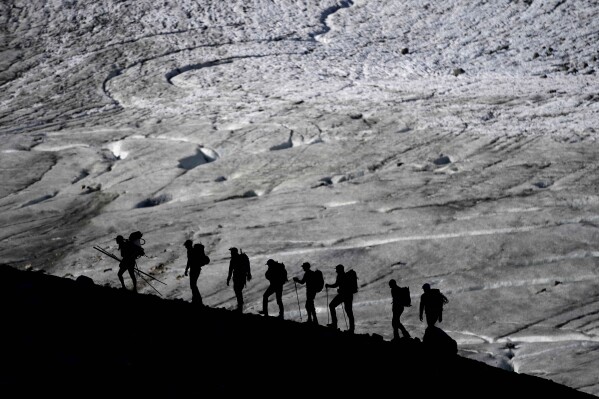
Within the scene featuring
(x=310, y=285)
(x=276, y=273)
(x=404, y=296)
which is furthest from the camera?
(x=276, y=273)

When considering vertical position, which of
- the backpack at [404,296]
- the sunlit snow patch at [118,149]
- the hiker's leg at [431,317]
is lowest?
the sunlit snow patch at [118,149]

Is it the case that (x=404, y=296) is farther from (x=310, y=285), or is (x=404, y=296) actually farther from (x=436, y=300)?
(x=310, y=285)

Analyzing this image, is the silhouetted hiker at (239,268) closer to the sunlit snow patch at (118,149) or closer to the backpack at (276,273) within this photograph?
the backpack at (276,273)

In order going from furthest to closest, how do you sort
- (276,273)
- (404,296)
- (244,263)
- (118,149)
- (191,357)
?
(118,149) → (244,263) → (276,273) → (404,296) → (191,357)

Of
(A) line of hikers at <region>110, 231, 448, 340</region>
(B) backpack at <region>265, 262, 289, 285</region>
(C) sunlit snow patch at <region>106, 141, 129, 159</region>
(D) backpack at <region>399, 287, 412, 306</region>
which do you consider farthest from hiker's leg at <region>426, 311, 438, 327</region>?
(C) sunlit snow patch at <region>106, 141, 129, 159</region>

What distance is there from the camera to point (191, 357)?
27.8 ft

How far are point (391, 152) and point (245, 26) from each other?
15151 mm

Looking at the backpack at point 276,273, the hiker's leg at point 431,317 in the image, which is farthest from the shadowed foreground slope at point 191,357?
the backpack at point 276,273

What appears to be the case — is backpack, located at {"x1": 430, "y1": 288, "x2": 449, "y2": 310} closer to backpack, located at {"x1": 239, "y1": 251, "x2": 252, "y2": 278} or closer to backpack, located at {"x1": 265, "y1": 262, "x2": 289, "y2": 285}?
backpack, located at {"x1": 265, "y1": 262, "x2": 289, "y2": 285}

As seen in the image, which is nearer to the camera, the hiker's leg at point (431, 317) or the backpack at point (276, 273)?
the hiker's leg at point (431, 317)

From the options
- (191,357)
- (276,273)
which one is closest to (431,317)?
(276,273)

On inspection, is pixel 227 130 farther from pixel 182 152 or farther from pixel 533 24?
pixel 533 24

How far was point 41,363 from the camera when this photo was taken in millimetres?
7562

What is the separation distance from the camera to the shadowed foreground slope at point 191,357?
7.45m
